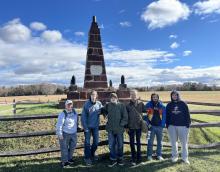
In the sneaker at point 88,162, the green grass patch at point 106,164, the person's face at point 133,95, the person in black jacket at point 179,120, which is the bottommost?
the green grass patch at point 106,164

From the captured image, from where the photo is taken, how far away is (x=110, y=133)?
8562 millimetres

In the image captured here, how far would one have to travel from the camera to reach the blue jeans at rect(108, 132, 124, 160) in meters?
8.53

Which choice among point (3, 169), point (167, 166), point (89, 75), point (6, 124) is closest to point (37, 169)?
point (3, 169)

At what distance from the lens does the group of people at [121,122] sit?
835cm

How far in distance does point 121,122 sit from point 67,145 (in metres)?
1.40

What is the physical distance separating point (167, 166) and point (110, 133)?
1.58 m

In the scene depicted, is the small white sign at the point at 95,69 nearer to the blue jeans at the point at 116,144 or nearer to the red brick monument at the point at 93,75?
the red brick monument at the point at 93,75

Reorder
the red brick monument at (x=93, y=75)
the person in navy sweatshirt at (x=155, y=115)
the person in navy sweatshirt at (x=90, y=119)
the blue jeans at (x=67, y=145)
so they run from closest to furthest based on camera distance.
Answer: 1. the blue jeans at (x=67, y=145)
2. the person in navy sweatshirt at (x=90, y=119)
3. the person in navy sweatshirt at (x=155, y=115)
4. the red brick monument at (x=93, y=75)

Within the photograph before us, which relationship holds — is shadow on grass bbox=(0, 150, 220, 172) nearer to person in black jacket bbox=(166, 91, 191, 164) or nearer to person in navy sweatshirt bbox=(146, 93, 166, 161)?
person in black jacket bbox=(166, 91, 191, 164)

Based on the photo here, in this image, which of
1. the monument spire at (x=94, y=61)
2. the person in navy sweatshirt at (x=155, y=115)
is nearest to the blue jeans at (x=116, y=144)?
the person in navy sweatshirt at (x=155, y=115)

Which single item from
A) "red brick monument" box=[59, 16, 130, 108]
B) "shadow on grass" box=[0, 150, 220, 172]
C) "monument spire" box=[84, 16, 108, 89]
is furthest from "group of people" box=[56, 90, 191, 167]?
"monument spire" box=[84, 16, 108, 89]

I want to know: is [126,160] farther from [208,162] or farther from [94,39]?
[94,39]

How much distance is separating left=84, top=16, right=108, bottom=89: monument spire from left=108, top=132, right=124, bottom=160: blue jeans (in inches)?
341

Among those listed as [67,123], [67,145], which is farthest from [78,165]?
[67,123]
